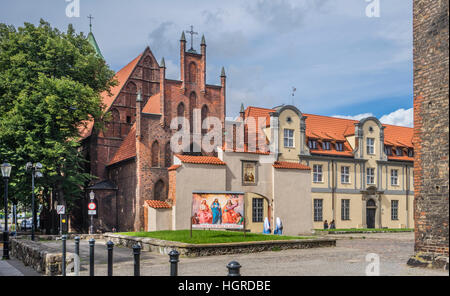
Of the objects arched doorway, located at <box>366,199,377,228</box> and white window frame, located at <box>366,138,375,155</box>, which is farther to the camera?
white window frame, located at <box>366,138,375,155</box>

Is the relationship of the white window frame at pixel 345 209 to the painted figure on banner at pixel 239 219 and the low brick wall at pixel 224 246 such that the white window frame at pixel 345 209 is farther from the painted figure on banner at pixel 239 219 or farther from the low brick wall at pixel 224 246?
the low brick wall at pixel 224 246

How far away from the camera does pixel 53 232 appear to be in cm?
3778

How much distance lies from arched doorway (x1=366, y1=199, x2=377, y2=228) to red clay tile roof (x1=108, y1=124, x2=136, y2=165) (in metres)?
23.6

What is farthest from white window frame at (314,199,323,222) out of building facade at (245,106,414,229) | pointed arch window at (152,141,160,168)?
pointed arch window at (152,141,160,168)

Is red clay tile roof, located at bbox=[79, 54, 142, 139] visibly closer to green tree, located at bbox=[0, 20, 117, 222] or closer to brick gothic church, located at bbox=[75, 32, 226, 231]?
brick gothic church, located at bbox=[75, 32, 226, 231]

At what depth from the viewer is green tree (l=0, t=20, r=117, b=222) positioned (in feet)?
103

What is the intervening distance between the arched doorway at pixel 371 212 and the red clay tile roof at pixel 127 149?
23.6 m

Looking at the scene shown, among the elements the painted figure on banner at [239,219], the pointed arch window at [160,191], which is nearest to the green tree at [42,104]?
the pointed arch window at [160,191]

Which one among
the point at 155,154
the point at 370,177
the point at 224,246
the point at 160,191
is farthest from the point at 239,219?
the point at 370,177

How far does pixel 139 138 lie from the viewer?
37625 mm

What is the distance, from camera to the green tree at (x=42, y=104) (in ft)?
103

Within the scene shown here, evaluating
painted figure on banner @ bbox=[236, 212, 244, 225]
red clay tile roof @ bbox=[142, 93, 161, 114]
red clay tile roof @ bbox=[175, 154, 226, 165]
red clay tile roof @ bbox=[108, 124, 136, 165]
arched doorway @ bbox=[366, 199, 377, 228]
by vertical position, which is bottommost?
arched doorway @ bbox=[366, 199, 377, 228]

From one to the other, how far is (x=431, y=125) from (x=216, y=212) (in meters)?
14.2
